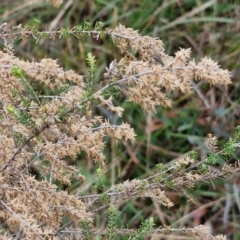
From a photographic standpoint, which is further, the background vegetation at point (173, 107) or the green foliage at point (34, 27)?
the background vegetation at point (173, 107)

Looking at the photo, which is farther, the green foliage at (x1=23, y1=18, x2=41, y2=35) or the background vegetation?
the background vegetation

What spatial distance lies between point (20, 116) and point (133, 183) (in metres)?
0.25

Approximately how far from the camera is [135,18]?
6.68 ft

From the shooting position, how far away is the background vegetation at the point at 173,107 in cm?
181

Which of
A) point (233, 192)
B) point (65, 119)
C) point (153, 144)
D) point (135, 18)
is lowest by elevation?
point (233, 192)

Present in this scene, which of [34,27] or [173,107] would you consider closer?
[34,27]

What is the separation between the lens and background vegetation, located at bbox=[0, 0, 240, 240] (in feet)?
5.95

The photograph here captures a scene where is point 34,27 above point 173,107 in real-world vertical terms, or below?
above

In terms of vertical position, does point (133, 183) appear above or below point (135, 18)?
below

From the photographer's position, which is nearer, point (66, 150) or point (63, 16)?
point (66, 150)

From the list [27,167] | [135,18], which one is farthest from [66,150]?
[135,18]

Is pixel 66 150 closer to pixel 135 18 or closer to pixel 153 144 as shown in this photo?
pixel 153 144

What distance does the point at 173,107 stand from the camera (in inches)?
76.5

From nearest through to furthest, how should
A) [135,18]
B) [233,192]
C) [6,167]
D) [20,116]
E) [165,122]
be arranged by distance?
[20,116] → [6,167] → [233,192] → [165,122] → [135,18]
